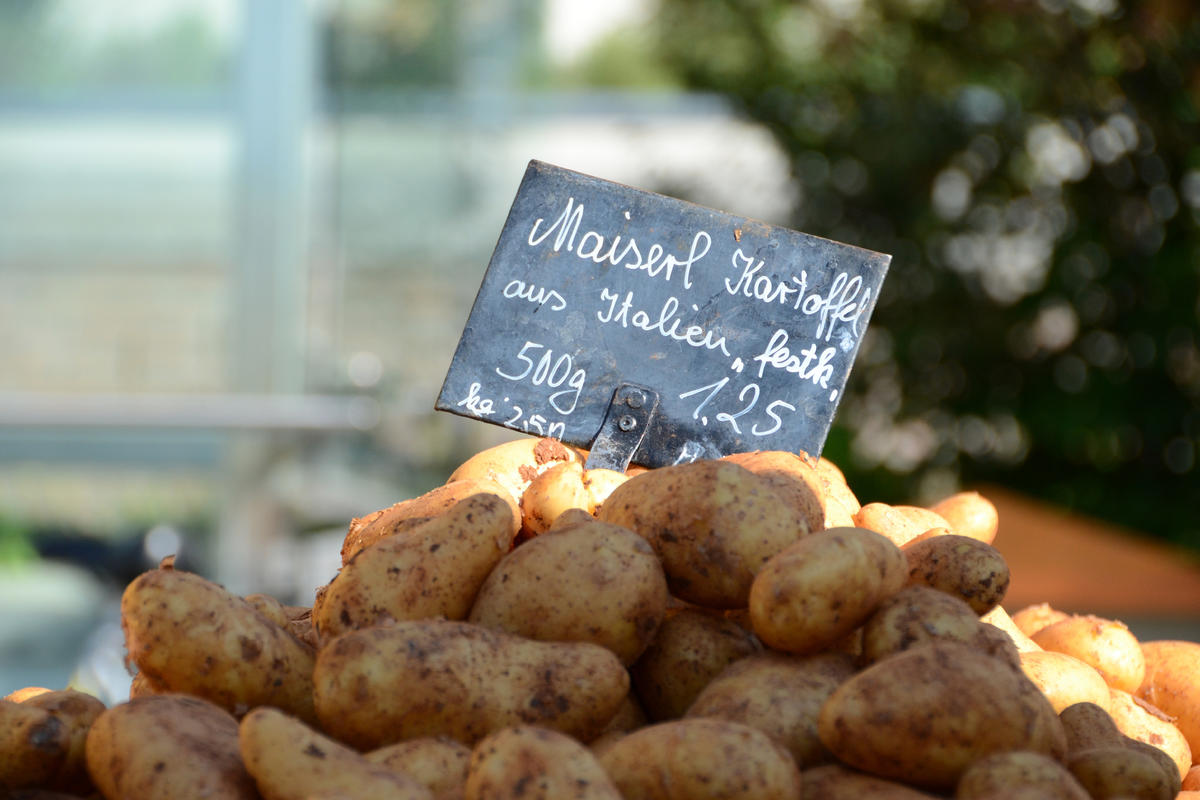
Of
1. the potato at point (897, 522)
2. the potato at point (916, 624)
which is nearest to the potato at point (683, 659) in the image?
the potato at point (916, 624)

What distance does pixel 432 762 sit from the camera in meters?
0.99

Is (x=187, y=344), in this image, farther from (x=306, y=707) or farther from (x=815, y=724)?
(x=815, y=724)

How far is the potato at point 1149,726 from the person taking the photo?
131cm

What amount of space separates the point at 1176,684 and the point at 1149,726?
0.18 meters

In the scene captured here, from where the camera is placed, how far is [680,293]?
167 cm

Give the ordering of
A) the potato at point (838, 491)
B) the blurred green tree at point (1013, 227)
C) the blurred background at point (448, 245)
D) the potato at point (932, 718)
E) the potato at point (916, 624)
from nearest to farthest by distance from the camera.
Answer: the potato at point (932, 718), the potato at point (916, 624), the potato at point (838, 491), the blurred background at point (448, 245), the blurred green tree at point (1013, 227)

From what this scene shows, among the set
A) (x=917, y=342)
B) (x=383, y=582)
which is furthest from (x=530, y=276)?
(x=917, y=342)

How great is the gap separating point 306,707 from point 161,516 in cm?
339

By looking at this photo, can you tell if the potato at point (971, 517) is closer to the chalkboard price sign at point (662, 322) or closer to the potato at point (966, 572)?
the chalkboard price sign at point (662, 322)

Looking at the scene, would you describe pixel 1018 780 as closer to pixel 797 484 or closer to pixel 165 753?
pixel 797 484

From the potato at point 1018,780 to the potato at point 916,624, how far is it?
0.50ft

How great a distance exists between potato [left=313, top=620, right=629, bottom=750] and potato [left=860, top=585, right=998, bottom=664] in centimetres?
25

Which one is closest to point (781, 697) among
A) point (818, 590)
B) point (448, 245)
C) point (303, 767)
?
point (818, 590)

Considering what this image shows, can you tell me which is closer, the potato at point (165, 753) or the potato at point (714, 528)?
the potato at point (165, 753)
